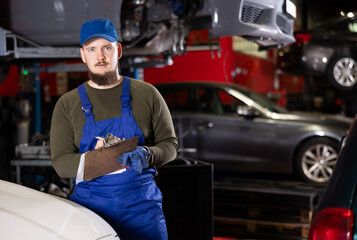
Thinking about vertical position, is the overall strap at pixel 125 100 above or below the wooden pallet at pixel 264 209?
above

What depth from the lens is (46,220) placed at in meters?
2.35

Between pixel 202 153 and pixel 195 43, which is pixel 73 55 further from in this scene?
pixel 195 43

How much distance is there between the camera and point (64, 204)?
8.46ft

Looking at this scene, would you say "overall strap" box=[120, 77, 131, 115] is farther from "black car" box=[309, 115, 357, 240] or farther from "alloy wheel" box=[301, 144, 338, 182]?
"alloy wheel" box=[301, 144, 338, 182]

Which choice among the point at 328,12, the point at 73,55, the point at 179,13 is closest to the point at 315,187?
the point at 179,13

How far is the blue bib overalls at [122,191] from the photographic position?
254 cm

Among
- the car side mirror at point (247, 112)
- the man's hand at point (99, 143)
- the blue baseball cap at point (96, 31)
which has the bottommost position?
the car side mirror at point (247, 112)

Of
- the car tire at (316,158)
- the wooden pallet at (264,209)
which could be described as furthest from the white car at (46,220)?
the car tire at (316,158)

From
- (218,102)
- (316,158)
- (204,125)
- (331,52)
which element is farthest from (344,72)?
(204,125)

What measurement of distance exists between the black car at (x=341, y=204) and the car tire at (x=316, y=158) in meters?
5.42

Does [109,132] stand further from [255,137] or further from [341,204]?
[255,137]

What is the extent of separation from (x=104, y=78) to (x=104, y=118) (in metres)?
0.20

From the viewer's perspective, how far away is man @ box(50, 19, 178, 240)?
254 cm

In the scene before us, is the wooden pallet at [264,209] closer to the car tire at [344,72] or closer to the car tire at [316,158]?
the car tire at [316,158]
